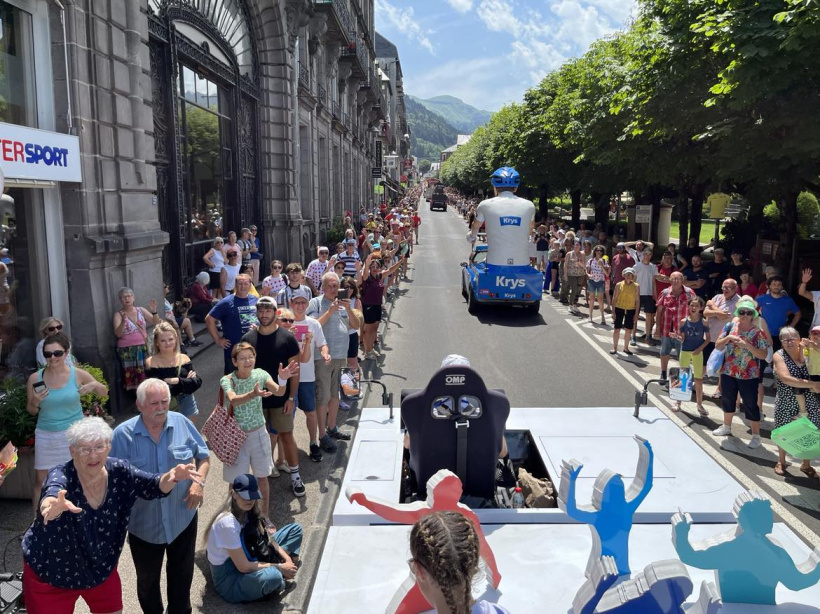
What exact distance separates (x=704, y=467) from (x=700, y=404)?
5414mm

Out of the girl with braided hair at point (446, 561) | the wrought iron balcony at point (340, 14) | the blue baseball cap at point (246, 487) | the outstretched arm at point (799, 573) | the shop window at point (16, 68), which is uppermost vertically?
A: the wrought iron balcony at point (340, 14)

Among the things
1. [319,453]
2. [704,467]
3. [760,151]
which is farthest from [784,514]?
[760,151]

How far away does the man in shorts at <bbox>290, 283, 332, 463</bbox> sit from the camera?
692 cm

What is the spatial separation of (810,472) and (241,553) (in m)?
5.92

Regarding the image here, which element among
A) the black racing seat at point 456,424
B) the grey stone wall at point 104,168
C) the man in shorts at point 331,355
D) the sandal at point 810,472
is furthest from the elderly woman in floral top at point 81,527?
the sandal at point 810,472

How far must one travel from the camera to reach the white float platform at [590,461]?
361 centimetres

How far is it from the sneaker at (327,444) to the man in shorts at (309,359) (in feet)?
0.40

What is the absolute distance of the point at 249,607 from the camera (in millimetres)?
4590

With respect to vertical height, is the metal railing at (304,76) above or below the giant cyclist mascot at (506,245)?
above

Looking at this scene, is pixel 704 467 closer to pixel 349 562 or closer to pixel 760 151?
pixel 349 562

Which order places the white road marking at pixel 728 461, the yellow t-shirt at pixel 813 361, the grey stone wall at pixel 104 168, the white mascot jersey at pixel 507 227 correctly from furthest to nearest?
the white mascot jersey at pixel 507 227
the grey stone wall at pixel 104 168
the yellow t-shirt at pixel 813 361
the white road marking at pixel 728 461

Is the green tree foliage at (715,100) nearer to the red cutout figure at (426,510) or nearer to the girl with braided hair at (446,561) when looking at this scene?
the red cutout figure at (426,510)

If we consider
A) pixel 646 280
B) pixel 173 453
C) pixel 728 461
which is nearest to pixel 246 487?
pixel 173 453

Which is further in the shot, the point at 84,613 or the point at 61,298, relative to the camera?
the point at 61,298
